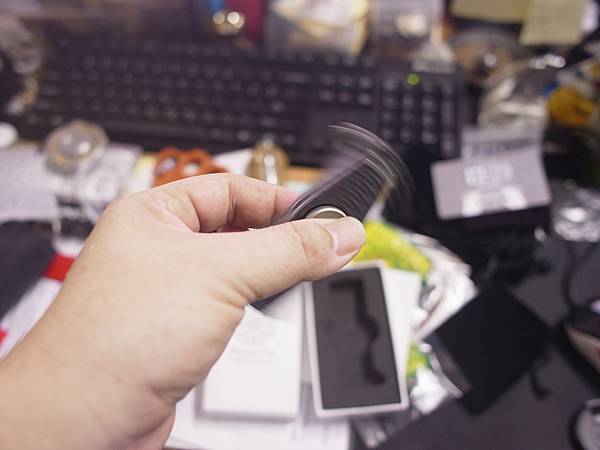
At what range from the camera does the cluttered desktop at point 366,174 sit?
1.57 ft

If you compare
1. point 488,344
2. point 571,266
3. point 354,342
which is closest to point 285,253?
point 354,342

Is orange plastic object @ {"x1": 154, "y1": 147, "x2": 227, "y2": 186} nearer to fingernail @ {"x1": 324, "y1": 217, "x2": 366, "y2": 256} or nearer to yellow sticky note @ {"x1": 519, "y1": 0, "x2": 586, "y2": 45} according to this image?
fingernail @ {"x1": 324, "y1": 217, "x2": 366, "y2": 256}

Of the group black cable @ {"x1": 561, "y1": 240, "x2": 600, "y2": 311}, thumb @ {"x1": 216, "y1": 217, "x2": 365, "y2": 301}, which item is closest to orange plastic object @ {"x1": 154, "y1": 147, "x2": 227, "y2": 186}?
thumb @ {"x1": 216, "y1": 217, "x2": 365, "y2": 301}

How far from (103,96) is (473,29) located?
21.1 inches

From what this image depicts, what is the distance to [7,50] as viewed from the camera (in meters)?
0.69

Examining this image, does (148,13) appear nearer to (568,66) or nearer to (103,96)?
(103,96)

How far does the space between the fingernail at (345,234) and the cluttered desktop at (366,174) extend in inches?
1.5

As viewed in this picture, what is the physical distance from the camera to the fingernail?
1.06 ft

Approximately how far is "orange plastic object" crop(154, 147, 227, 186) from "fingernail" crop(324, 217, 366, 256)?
27cm

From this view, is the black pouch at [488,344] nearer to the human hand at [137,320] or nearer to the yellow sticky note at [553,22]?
the human hand at [137,320]

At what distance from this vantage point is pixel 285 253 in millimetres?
308

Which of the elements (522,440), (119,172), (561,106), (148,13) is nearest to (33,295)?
(119,172)

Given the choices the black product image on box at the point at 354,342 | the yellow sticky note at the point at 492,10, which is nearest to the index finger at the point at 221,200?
the black product image on box at the point at 354,342

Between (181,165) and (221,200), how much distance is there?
0.66 ft
